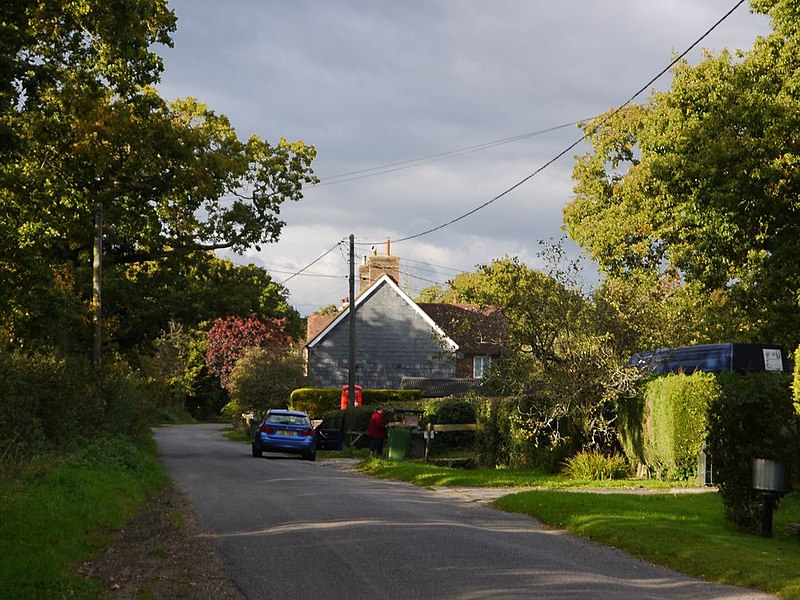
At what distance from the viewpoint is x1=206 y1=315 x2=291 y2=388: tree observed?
273 feet

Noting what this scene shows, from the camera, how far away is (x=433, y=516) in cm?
1698

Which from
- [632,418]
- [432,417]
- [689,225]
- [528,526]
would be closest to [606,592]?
[528,526]

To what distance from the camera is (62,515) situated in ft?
45.4

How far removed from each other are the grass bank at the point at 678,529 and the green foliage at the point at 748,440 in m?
0.44

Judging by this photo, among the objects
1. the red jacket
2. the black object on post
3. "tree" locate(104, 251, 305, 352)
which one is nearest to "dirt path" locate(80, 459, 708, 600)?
the black object on post

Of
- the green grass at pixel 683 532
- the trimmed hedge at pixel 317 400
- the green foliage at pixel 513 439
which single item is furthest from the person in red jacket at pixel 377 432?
the green grass at pixel 683 532

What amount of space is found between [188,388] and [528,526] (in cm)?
7839

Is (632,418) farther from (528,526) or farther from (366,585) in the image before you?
(366,585)

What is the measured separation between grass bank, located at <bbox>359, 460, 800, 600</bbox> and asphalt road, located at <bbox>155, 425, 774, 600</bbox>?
0.38m

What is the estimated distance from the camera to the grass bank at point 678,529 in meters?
11.8

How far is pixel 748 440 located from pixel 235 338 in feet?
232

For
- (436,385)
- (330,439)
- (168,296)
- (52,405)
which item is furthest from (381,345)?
(52,405)

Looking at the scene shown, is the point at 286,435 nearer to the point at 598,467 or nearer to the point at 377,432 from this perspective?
the point at 377,432

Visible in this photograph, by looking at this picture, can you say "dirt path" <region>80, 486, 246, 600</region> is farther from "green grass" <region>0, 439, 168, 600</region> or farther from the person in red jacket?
the person in red jacket
